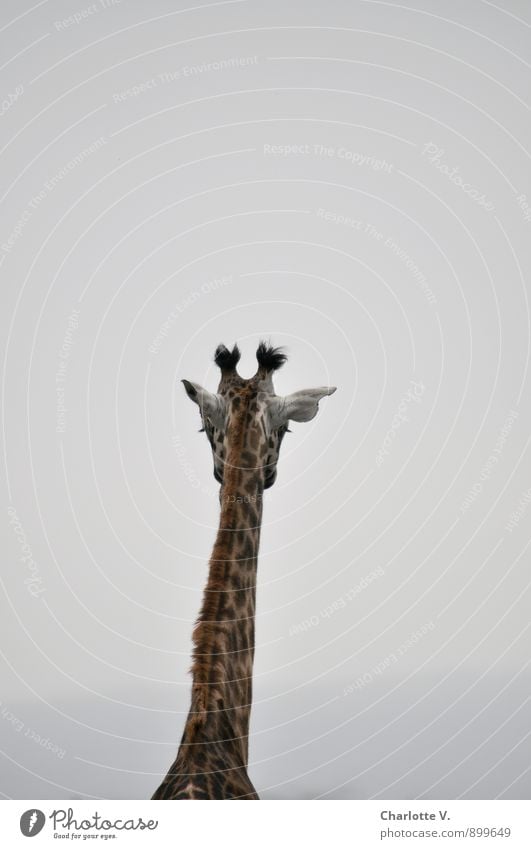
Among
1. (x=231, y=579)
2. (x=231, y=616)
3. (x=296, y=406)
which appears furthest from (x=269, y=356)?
(x=231, y=616)

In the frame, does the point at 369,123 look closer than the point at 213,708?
No

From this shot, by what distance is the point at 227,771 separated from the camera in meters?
8.08

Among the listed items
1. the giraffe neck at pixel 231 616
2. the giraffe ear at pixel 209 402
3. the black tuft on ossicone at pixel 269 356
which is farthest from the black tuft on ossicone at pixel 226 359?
the giraffe neck at pixel 231 616

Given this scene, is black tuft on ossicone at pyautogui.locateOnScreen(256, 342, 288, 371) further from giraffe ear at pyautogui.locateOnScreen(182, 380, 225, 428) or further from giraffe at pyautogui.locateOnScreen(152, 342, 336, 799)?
giraffe ear at pyautogui.locateOnScreen(182, 380, 225, 428)

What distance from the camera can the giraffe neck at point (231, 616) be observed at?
809 cm

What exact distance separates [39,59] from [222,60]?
2578mm

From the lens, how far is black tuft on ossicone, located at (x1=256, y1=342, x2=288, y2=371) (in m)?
10.7

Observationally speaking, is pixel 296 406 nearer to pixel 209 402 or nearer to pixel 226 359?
pixel 209 402

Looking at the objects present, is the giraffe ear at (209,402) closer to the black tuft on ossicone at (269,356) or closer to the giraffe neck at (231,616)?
the giraffe neck at (231,616)

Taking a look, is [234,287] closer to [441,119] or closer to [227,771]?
[441,119]
